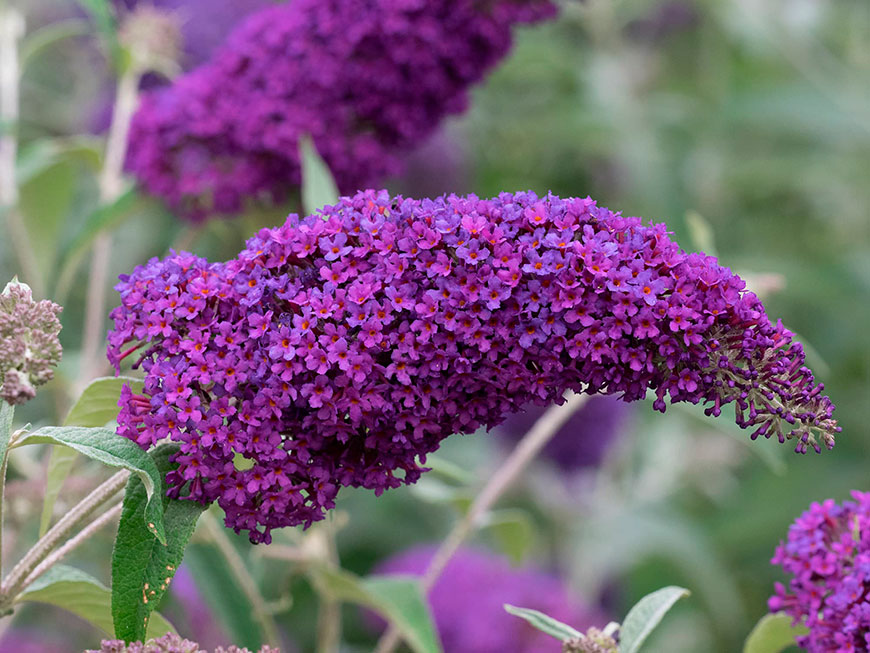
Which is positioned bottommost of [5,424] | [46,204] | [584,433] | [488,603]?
[5,424]

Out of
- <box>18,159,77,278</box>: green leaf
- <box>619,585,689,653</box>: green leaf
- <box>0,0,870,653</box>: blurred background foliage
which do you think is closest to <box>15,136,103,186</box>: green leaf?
<box>18,159,77,278</box>: green leaf

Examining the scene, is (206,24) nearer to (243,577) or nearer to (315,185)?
(315,185)

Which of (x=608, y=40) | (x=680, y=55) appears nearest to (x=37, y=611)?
(x=608, y=40)

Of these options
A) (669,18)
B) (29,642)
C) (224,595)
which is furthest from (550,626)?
(669,18)

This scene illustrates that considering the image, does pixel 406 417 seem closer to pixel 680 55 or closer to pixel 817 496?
pixel 817 496

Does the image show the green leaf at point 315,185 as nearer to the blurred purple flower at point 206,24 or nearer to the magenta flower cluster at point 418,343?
the magenta flower cluster at point 418,343

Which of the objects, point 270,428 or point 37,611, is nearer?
point 270,428
